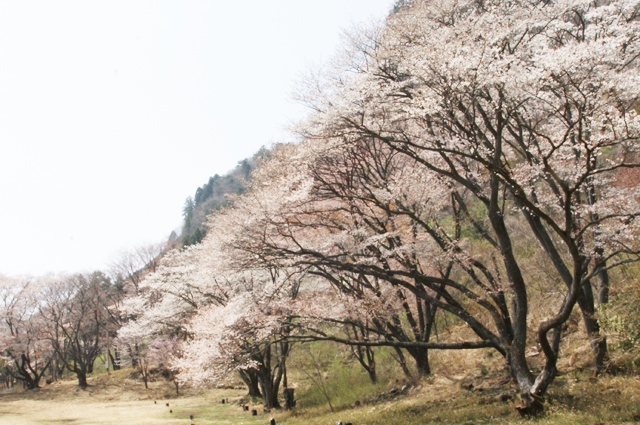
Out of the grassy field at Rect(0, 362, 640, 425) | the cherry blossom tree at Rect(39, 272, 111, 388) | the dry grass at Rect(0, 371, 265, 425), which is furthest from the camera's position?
the cherry blossom tree at Rect(39, 272, 111, 388)

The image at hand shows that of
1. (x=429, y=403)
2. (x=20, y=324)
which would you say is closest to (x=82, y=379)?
(x=20, y=324)

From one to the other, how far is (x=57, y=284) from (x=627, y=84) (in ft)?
121

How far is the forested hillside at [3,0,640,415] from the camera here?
6195 mm

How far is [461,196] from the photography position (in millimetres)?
11117

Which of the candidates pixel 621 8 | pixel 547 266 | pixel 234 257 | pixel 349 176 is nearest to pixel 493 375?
pixel 547 266

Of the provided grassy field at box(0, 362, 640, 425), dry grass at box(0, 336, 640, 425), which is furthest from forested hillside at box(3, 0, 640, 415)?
grassy field at box(0, 362, 640, 425)

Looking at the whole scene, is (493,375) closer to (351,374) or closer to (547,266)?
(547,266)

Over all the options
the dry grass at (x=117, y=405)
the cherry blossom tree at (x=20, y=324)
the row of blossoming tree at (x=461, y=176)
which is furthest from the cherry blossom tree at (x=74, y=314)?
the row of blossoming tree at (x=461, y=176)

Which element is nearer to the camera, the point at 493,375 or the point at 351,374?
the point at 493,375

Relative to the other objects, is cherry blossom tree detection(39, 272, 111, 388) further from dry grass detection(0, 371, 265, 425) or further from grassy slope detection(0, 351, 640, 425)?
grassy slope detection(0, 351, 640, 425)

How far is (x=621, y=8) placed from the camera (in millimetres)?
7262

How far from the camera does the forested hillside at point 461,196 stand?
6195 mm

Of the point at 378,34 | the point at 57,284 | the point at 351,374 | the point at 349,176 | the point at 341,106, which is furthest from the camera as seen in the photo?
the point at 57,284

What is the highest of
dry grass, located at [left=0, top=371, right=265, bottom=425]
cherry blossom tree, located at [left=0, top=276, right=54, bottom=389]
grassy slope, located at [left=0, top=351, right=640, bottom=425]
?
cherry blossom tree, located at [left=0, top=276, right=54, bottom=389]
